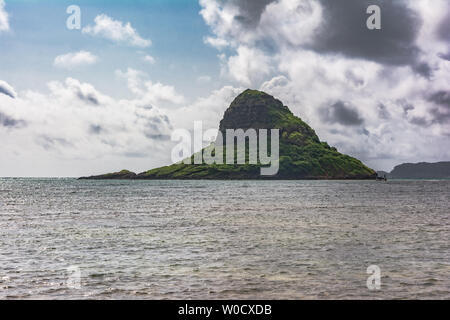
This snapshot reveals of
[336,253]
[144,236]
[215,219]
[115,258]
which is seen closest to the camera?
[115,258]

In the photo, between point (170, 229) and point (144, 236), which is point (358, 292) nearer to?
point (144, 236)

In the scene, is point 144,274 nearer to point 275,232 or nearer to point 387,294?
point 387,294

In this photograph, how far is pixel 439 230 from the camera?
45.1m

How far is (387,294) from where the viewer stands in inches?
790

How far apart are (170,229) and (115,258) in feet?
57.3
